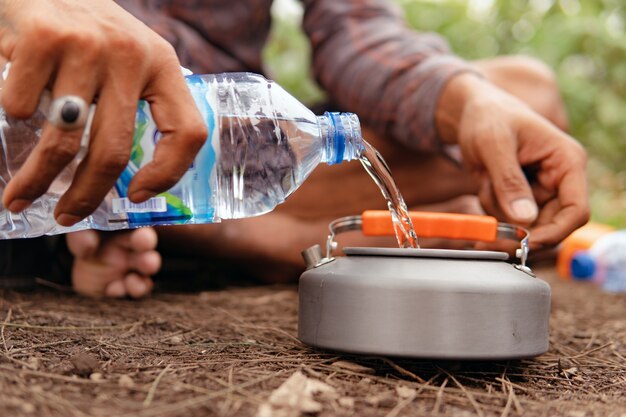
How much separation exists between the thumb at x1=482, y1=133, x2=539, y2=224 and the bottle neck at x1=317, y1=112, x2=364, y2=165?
18.5 inches

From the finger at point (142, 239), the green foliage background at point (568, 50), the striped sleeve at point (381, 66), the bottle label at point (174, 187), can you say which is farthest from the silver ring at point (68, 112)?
the green foliage background at point (568, 50)

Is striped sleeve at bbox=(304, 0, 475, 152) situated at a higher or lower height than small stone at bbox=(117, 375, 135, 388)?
higher

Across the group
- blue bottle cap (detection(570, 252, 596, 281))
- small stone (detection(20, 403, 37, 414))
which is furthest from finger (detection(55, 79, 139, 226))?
blue bottle cap (detection(570, 252, 596, 281))

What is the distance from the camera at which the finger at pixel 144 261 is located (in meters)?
2.03

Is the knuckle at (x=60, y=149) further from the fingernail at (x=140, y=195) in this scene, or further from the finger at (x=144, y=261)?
the finger at (x=144, y=261)

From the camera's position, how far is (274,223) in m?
2.49

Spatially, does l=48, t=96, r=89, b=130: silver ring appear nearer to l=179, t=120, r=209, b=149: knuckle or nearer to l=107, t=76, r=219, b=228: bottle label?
l=179, t=120, r=209, b=149: knuckle

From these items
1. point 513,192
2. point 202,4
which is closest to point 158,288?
point 202,4

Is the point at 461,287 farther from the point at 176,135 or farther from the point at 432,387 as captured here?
the point at 176,135

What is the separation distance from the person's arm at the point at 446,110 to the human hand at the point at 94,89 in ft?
3.10

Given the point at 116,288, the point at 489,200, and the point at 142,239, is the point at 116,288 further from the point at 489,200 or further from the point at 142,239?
the point at 489,200

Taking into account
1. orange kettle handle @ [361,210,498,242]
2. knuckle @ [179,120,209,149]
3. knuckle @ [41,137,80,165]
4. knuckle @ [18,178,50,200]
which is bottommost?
orange kettle handle @ [361,210,498,242]

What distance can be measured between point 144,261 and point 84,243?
17 cm

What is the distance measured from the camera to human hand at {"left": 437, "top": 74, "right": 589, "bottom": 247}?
175cm
